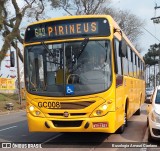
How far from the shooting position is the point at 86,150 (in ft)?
30.3

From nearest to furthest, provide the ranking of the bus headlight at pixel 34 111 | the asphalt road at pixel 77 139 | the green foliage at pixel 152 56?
the bus headlight at pixel 34 111
the asphalt road at pixel 77 139
the green foliage at pixel 152 56

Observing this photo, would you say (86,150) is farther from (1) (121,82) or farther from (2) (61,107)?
(1) (121,82)

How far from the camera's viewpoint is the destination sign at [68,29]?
982 cm

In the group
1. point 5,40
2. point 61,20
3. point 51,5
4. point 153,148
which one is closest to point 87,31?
point 61,20

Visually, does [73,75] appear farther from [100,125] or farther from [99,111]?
[100,125]

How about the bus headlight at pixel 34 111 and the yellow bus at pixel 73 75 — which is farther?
the bus headlight at pixel 34 111

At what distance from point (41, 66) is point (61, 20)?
1375mm

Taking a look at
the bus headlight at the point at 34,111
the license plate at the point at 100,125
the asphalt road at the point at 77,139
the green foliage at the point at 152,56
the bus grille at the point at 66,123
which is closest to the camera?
the license plate at the point at 100,125

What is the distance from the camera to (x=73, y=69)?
968 cm

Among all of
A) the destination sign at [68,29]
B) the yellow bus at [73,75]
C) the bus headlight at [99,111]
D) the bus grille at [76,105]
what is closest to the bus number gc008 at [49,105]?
the yellow bus at [73,75]

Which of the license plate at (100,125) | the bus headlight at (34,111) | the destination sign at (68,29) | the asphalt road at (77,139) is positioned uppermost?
the destination sign at (68,29)

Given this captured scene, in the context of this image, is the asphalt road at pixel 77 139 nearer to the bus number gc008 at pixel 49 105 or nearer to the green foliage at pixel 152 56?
the bus number gc008 at pixel 49 105

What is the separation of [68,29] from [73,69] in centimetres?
114

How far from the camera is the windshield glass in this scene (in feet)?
31.2
